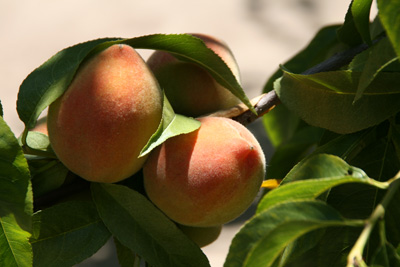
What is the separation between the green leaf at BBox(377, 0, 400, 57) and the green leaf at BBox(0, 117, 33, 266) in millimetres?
285

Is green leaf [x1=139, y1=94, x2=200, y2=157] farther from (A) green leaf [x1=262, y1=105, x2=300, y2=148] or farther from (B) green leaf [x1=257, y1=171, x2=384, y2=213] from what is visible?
(A) green leaf [x1=262, y1=105, x2=300, y2=148]

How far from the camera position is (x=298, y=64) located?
2.64 ft

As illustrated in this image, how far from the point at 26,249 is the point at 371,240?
0.92 ft

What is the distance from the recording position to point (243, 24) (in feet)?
5.59

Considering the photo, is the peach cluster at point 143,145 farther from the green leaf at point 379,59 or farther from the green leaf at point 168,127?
the green leaf at point 379,59

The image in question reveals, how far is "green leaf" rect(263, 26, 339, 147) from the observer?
2.62 feet

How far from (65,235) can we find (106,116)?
0.39 ft

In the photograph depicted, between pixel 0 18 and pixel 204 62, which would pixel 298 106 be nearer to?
pixel 204 62

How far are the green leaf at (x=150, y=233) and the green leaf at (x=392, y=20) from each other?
0.80 feet

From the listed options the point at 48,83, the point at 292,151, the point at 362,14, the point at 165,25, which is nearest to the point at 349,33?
the point at 362,14

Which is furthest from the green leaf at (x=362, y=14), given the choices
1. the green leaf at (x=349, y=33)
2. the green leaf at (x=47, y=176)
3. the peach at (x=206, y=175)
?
the green leaf at (x=47, y=176)

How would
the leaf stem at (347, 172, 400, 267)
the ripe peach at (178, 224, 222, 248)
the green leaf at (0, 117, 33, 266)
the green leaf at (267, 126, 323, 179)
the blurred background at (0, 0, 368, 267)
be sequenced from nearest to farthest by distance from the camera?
the leaf stem at (347, 172, 400, 267), the green leaf at (0, 117, 33, 266), the ripe peach at (178, 224, 222, 248), the green leaf at (267, 126, 323, 179), the blurred background at (0, 0, 368, 267)

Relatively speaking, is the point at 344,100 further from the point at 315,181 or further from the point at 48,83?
the point at 48,83

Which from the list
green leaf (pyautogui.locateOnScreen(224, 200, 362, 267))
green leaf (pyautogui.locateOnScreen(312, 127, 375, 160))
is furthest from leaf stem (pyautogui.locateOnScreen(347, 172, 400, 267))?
green leaf (pyautogui.locateOnScreen(312, 127, 375, 160))
